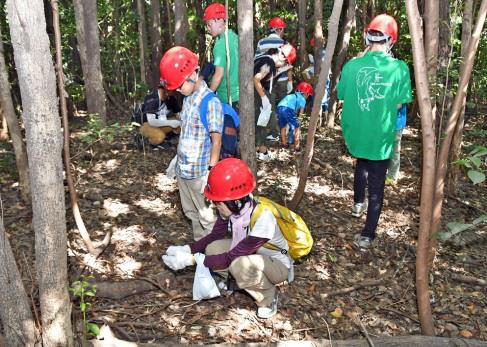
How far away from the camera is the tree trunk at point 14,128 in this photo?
4289mm

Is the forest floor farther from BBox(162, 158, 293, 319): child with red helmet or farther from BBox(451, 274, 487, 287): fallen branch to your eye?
BBox(162, 158, 293, 319): child with red helmet

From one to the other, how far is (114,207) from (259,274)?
2.49 metres

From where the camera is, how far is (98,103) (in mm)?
7219

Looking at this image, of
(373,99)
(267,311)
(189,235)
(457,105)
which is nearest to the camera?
(457,105)

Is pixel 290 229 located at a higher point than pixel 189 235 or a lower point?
higher

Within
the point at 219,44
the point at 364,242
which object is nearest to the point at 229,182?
the point at 364,242

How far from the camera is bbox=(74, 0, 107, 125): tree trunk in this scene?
6816 millimetres

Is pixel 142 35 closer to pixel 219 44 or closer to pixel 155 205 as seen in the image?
pixel 219 44

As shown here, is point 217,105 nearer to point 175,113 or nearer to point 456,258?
point 456,258

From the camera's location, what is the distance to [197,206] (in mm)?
4238

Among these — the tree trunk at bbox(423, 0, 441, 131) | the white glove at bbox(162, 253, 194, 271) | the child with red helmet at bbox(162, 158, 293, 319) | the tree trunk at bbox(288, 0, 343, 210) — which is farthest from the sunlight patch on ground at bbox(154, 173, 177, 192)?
the tree trunk at bbox(423, 0, 441, 131)

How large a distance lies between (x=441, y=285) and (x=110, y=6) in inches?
364

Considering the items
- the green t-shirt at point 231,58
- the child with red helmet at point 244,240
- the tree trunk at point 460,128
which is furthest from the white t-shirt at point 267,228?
the tree trunk at point 460,128

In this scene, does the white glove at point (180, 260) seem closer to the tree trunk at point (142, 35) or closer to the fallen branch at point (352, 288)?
the fallen branch at point (352, 288)
